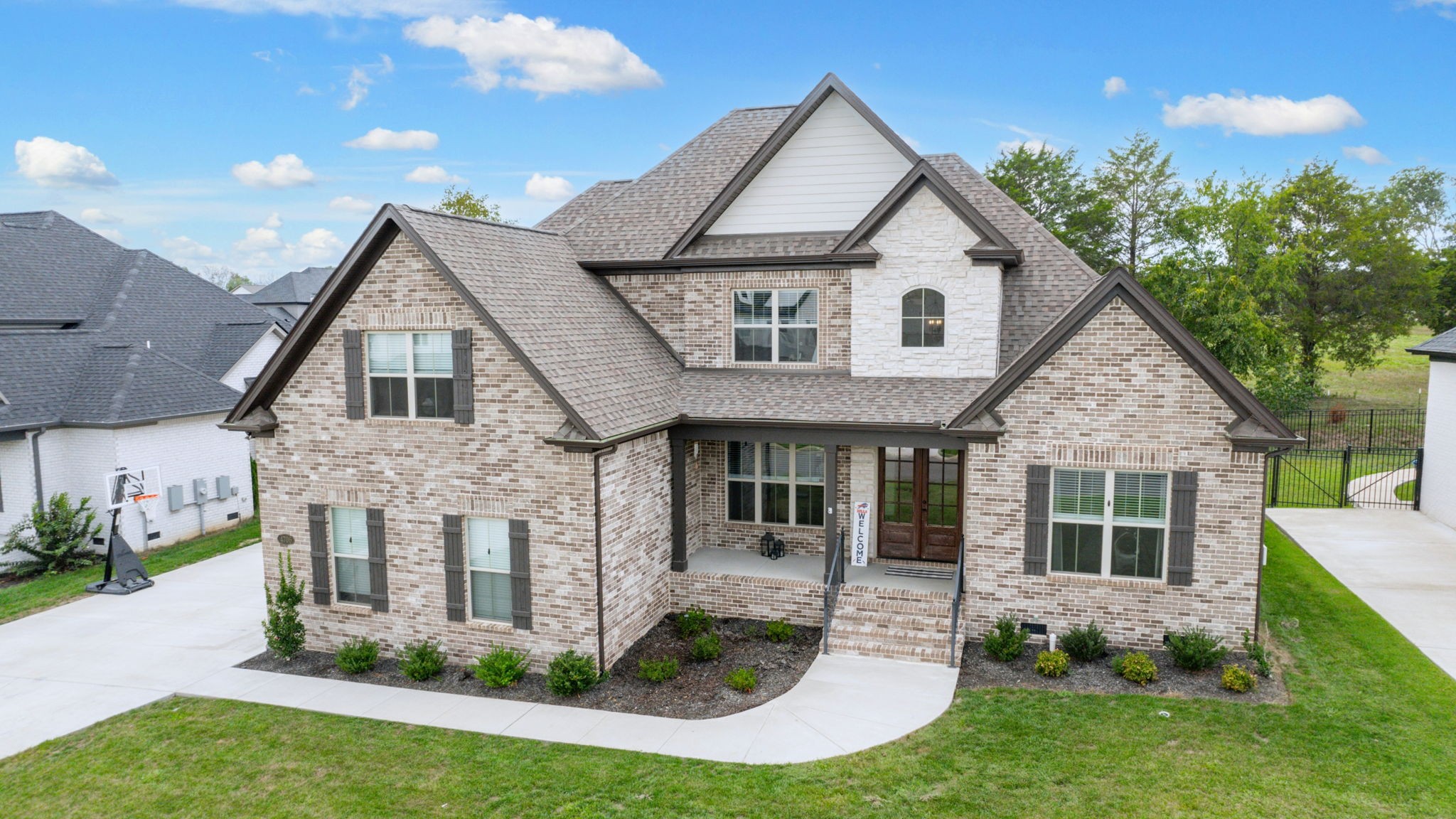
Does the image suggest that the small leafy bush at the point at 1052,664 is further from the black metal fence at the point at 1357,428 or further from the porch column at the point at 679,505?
the black metal fence at the point at 1357,428

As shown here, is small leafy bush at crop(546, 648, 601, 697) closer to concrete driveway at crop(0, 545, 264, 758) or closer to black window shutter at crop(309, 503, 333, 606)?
black window shutter at crop(309, 503, 333, 606)

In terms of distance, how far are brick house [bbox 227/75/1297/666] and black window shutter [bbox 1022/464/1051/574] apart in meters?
0.04

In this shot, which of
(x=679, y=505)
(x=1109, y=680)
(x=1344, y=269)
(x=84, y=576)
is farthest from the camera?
(x=1344, y=269)

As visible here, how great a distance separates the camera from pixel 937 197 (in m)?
13.7

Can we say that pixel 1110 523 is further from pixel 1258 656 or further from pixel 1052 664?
pixel 1258 656

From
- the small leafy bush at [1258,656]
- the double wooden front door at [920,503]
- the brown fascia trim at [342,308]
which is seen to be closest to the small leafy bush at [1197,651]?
the small leafy bush at [1258,656]

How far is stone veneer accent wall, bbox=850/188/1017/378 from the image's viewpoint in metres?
13.7

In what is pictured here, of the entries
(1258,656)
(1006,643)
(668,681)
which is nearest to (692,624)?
(668,681)

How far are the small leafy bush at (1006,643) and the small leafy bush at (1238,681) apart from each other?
2.56 m

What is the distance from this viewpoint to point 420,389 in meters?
12.3

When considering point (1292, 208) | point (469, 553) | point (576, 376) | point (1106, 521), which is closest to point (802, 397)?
point (576, 376)

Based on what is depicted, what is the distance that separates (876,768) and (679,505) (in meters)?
6.01

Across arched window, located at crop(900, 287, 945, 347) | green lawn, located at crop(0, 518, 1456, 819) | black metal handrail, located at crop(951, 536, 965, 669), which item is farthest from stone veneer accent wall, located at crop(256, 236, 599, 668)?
arched window, located at crop(900, 287, 945, 347)

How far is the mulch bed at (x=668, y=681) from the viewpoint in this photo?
36.6ft
